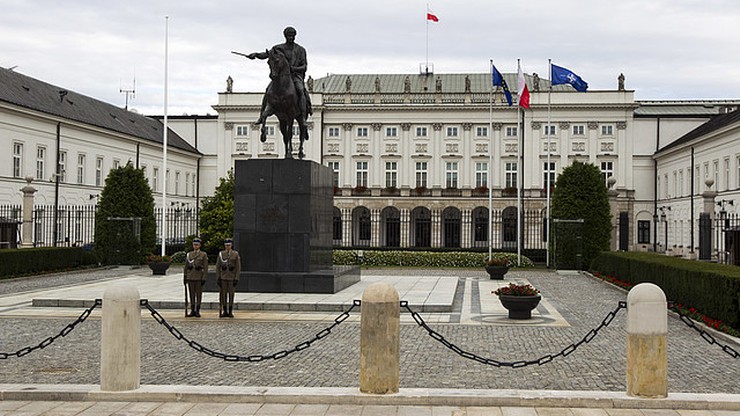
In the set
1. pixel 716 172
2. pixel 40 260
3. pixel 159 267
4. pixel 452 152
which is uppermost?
pixel 452 152

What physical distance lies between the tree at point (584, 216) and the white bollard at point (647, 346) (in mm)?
29680

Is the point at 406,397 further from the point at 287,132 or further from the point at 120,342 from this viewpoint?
the point at 287,132

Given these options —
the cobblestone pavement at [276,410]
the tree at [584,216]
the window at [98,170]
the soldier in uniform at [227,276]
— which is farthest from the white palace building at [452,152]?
the cobblestone pavement at [276,410]

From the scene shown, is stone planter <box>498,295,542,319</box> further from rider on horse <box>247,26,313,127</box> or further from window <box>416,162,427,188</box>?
window <box>416,162,427,188</box>

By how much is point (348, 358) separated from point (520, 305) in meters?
6.24

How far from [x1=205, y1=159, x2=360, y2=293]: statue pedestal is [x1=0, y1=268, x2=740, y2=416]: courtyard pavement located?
683 mm

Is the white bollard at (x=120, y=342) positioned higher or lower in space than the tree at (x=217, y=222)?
lower

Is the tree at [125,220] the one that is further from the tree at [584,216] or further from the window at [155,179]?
the window at [155,179]

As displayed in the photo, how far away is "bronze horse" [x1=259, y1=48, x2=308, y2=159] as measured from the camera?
21.1 m

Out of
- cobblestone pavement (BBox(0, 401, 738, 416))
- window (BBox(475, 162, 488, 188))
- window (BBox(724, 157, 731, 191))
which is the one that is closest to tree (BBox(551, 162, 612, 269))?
window (BBox(724, 157, 731, 191))

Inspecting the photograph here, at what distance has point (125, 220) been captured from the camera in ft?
126

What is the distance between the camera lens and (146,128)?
70500 mm

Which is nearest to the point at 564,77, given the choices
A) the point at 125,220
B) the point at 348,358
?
the point at 125,220

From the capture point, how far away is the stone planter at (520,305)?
57.7ft
